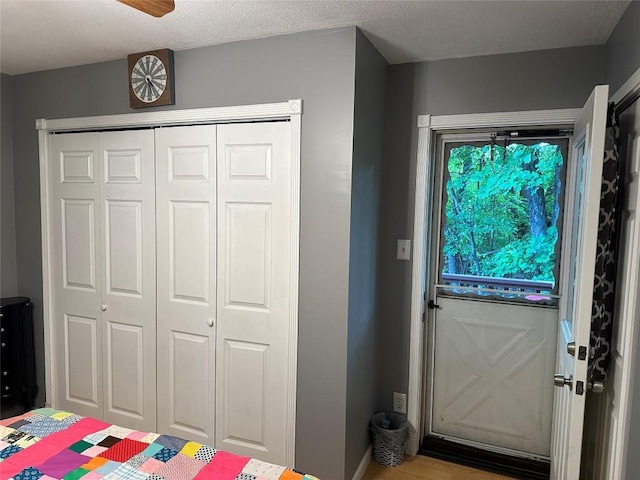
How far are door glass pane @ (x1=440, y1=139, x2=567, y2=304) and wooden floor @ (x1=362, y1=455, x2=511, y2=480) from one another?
1.03 meters

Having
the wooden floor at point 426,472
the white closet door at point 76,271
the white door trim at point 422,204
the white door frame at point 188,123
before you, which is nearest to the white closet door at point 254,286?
the white door frame at point 188,123

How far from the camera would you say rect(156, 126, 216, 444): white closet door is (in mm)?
2387

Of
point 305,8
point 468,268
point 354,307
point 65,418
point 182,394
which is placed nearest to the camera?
point 65,418

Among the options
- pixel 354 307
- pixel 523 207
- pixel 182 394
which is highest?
pixel 523 207

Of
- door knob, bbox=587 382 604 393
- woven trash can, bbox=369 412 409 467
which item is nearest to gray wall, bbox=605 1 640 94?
door knob, bbox=587 382 604 393

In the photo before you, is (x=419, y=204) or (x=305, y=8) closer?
(x=305, y=8)

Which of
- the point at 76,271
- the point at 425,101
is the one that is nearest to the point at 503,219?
the point at 425,101

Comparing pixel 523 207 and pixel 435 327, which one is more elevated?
pixel 523 207

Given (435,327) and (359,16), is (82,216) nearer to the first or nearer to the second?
(359,16)

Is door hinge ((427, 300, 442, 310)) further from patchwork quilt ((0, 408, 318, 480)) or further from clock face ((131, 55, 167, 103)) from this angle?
clock face ((131, 55, 167, 103))

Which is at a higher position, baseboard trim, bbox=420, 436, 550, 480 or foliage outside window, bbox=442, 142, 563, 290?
foliage outside window, bbox=442, 142, 563, 290

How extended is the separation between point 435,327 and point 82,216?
239cm

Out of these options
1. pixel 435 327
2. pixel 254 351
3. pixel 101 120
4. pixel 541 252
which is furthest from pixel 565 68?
pixel 101 120

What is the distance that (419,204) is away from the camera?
2561 mm
